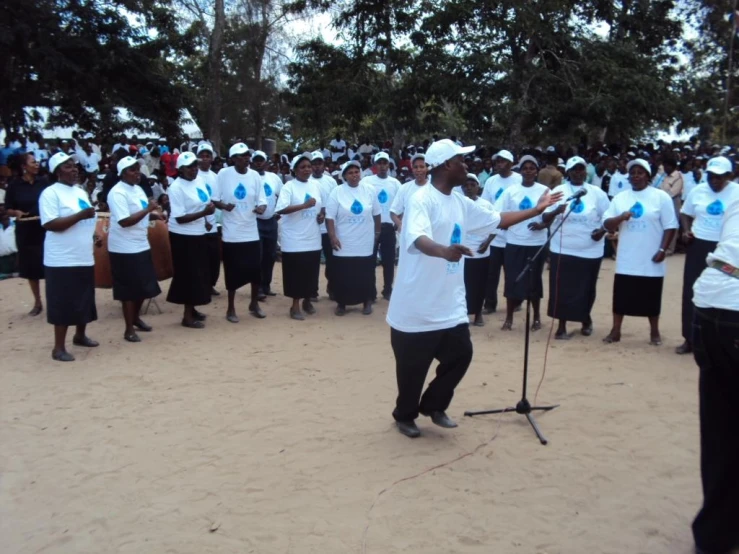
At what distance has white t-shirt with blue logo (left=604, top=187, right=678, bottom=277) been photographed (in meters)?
7.49

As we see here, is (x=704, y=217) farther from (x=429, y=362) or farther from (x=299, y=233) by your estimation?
(x=299, y=233)

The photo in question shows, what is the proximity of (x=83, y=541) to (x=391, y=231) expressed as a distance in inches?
277

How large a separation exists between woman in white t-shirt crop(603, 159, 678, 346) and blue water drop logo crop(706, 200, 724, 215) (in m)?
0.46

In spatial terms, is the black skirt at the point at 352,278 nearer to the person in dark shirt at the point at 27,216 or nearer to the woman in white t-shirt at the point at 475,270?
the woman in white t-shirt at the point at 475,270

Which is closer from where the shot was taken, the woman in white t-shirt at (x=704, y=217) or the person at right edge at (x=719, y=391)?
the person at right edge at (x=719, y=391)

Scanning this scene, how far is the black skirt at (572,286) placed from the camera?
7.94 metres

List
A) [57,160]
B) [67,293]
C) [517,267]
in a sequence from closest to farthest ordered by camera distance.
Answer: [57,160]
[67,293]
[517,267]

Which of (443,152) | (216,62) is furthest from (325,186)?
(216,62)

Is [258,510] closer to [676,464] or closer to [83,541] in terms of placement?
[83,541]

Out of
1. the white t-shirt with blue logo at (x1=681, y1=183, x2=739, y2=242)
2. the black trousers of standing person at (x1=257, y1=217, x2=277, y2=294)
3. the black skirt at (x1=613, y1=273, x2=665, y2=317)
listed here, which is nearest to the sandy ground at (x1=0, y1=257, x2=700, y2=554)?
the black skirt at (x1=613, y1=273, x2=665, y2=317)

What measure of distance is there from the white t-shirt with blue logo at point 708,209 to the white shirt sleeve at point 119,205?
5872 mm

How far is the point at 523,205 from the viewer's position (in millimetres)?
8102

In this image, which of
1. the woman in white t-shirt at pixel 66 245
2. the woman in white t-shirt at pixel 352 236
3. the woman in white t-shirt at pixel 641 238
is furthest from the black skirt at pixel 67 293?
the woman in white t-shirt at pixel 641 238

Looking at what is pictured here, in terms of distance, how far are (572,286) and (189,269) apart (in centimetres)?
443
